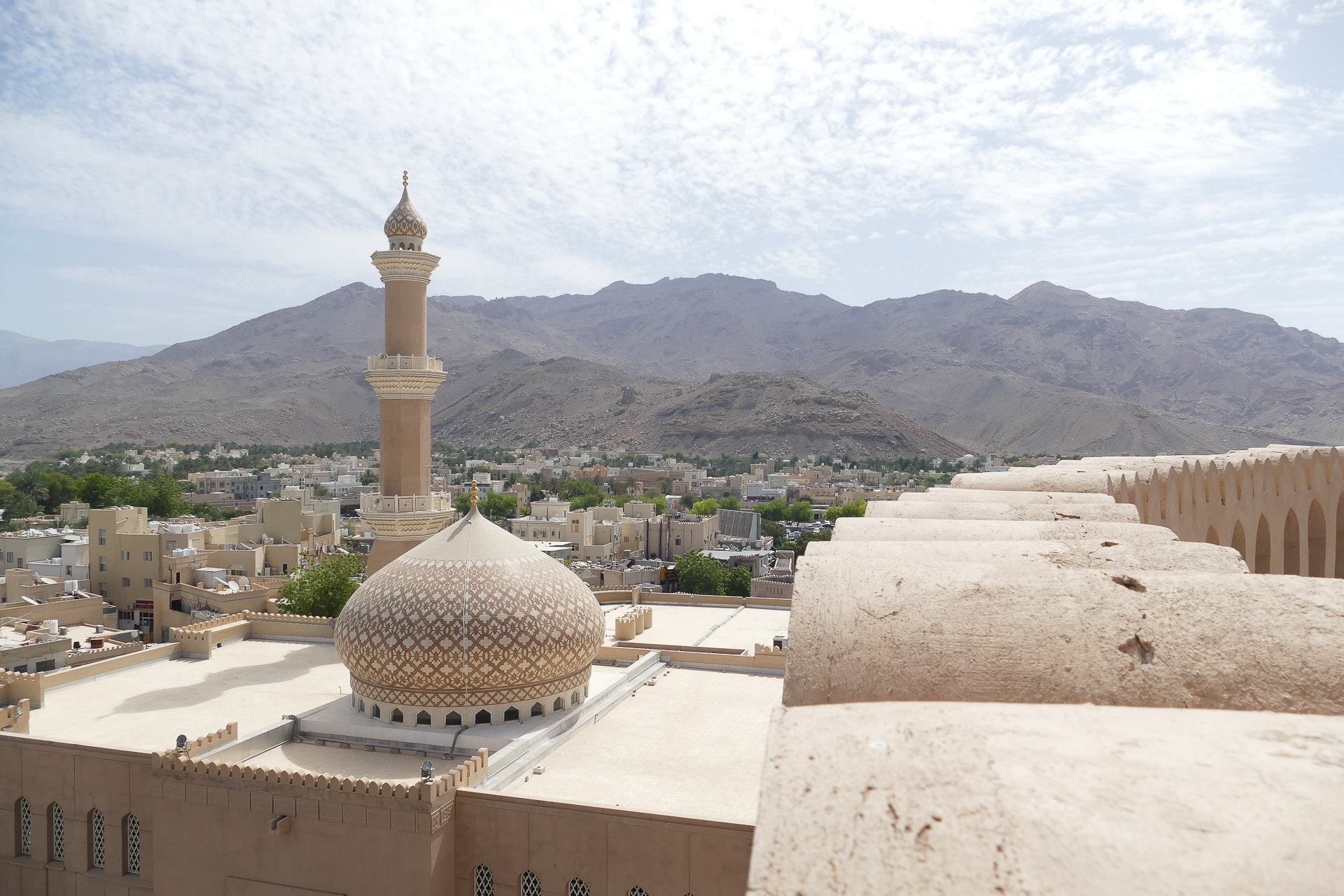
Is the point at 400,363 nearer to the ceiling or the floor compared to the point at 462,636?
nearer to the ceiling

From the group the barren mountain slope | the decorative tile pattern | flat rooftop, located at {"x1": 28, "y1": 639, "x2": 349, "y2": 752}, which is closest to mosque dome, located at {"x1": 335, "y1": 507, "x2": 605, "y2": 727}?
the decorative tile pattern

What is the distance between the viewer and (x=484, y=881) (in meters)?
7.89

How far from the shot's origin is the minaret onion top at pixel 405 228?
14625 millimetres

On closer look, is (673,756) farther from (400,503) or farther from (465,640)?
(400,503)

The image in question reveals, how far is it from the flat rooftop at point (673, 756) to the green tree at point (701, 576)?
16.0 metres

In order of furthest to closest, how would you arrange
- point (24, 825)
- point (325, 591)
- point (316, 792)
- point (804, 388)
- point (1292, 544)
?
point (804, 388) → point (325, 591) → point (24, 825) → point (316, 792) → point (1292, 544)

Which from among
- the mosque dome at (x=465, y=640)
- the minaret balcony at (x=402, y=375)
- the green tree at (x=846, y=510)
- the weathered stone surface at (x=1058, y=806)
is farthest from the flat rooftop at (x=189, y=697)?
the green tree at (x=846, y=510)

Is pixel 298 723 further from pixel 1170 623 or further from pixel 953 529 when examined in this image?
pixel 1170 623

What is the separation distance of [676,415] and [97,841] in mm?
98540

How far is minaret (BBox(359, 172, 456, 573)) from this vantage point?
46.7 feet

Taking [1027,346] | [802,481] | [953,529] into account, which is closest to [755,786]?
[953,529]

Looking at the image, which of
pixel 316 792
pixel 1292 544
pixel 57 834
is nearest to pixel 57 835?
pixel 57 834

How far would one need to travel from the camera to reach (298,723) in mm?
9750

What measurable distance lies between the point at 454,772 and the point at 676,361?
18211 centimetres
